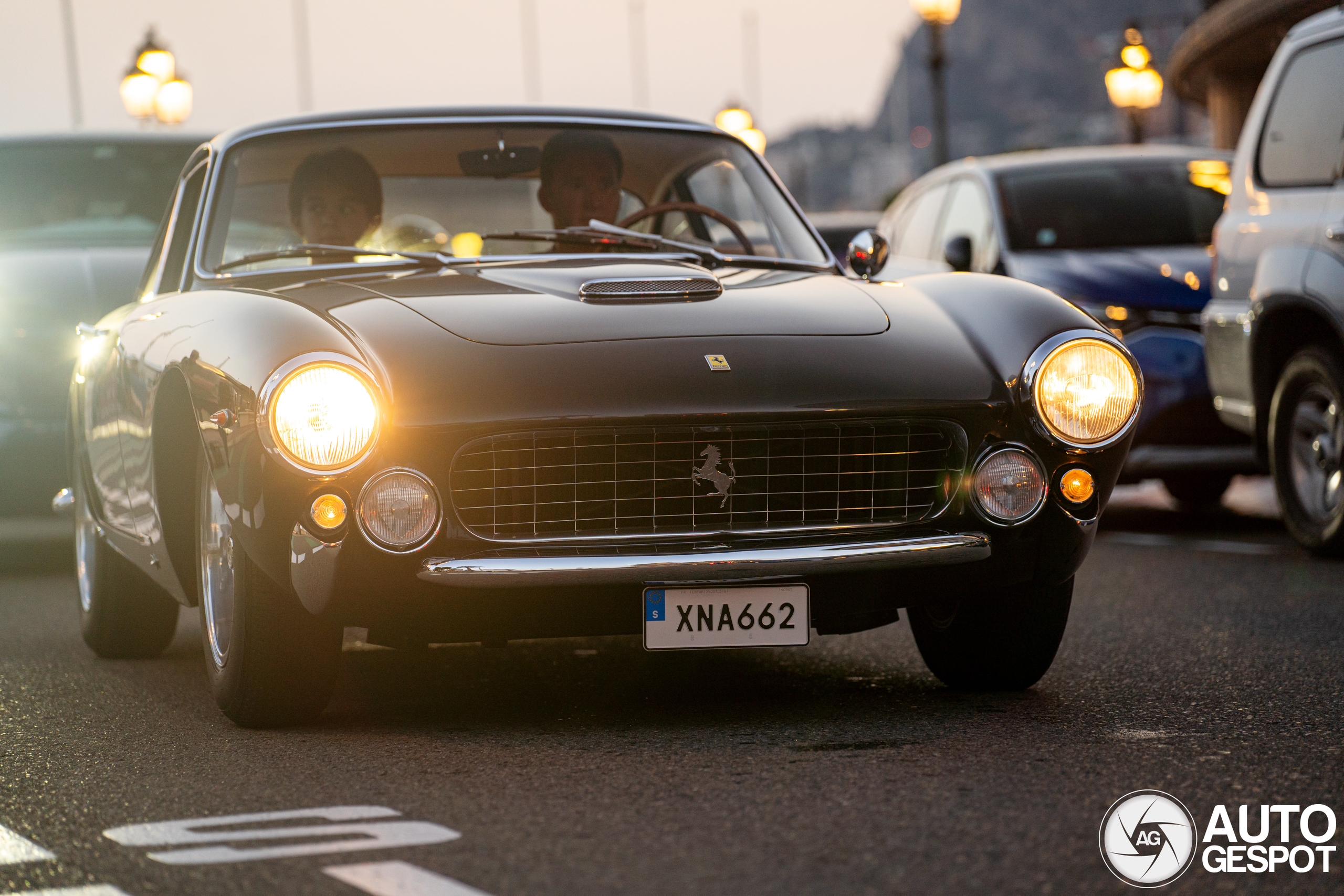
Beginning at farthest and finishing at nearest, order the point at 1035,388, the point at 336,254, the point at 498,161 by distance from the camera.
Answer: the point at 498,161
the point at 336,254
the point at 1035,388

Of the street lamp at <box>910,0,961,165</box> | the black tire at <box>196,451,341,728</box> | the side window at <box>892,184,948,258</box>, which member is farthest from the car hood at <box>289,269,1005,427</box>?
the street lamp at <box>910,0,961,165</box>

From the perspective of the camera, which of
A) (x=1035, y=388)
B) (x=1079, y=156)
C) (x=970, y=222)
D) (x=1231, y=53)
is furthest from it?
(x=1231, y=53)

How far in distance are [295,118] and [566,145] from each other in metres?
0.81

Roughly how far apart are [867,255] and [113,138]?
542 centimetres

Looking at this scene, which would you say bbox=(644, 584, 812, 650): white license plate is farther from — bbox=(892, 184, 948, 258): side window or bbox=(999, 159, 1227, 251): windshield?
bbox=(892, 184, 948, 258): side window

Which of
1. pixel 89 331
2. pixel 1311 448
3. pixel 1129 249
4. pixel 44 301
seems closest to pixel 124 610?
pixel 89 331

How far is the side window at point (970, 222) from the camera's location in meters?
10.1

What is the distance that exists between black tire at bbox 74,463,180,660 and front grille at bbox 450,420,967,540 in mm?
2104

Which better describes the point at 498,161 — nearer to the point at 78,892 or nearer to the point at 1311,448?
the point at 78,892

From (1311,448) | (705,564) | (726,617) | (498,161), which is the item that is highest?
(498,161)

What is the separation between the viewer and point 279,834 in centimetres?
352

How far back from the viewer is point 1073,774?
383cm

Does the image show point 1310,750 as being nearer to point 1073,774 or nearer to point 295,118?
point 1073,774

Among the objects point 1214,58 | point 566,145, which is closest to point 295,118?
point 566,145
